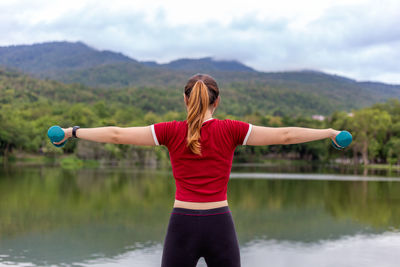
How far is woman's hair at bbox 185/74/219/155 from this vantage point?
2199 mm

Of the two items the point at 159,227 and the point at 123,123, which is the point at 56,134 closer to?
the point at 159,227

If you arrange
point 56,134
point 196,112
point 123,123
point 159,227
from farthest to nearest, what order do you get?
point 123,123 < point 159,227 < point 56,134 < point 196,112

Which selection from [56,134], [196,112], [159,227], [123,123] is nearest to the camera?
[196,112]

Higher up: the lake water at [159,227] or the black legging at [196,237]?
the black legging at [196,237]

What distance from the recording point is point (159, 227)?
39.9ft

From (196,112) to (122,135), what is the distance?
0.38 metres

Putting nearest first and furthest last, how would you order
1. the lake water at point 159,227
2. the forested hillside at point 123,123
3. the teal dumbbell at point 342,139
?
the teal dumbbell at point 342,139 < the lake water at point 159,227 < the forested hillside at point 123,123

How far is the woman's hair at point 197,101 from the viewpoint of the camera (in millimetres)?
2199

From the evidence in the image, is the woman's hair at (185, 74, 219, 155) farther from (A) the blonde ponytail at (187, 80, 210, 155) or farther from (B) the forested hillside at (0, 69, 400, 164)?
(B) the forested hillside at (0, 69, 400, 164)

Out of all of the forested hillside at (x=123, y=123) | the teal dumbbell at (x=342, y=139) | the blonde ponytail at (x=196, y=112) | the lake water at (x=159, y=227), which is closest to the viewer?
the blonde ponytail at (x=196, y=112)

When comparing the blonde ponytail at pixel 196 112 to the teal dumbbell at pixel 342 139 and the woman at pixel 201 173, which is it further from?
the teal dumbbell at pixel 342 139

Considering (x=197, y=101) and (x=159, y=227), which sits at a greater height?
(x=197, y=101)

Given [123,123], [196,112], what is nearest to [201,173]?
[196,112]

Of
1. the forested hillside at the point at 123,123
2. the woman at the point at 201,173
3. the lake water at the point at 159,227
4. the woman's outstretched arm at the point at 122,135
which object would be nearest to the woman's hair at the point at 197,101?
the woman at the point at 201,173
